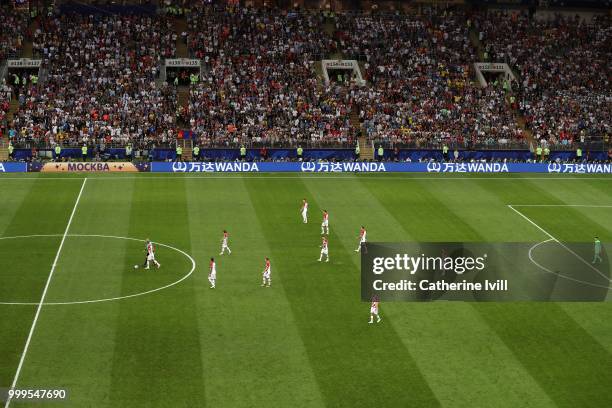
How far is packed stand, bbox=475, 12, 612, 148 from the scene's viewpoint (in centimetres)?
7456

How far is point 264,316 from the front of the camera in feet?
113

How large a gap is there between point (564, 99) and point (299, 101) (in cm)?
2281

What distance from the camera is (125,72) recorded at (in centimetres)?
7438

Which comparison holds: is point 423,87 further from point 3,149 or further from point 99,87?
point 3,149

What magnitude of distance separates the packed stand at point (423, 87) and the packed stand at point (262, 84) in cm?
273

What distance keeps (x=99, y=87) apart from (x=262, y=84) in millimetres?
12915

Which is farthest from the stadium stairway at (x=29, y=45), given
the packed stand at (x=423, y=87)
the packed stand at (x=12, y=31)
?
the packed stand at (x=423, y=87)

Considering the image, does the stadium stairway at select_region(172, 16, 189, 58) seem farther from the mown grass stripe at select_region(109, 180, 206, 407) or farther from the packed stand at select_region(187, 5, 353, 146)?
the mown grass stripe at select_region(109, 180, 206, 407)

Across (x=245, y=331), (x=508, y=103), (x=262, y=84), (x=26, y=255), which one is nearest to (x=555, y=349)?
(x=245, y=331)

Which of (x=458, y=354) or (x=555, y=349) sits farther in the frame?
(x=555, y=349)

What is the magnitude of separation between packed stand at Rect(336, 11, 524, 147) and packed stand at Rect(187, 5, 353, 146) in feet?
8.96

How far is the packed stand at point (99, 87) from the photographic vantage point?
221ft

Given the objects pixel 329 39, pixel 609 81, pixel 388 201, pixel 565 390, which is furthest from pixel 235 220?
pixel 609 81

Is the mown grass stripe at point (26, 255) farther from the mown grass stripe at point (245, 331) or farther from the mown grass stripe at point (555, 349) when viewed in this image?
the mown grass stripe at point (555, 349)
